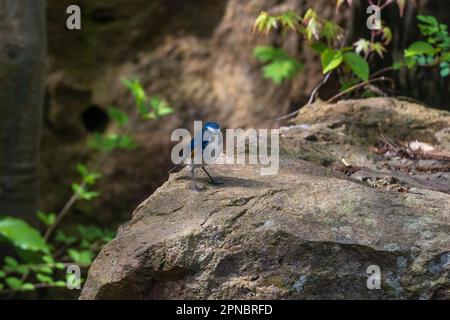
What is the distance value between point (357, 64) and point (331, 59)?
0.18 meters

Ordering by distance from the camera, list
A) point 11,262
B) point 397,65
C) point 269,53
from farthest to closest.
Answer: point 269,53
point 11,262
point 397,65

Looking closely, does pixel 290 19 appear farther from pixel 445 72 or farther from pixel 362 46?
pixel 445 72

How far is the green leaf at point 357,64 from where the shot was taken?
4.36 metres

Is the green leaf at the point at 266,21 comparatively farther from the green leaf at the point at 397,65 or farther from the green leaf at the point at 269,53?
the green leaf at the point at 269,53

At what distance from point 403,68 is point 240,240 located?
276 centimetres

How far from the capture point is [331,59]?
4.47 metres

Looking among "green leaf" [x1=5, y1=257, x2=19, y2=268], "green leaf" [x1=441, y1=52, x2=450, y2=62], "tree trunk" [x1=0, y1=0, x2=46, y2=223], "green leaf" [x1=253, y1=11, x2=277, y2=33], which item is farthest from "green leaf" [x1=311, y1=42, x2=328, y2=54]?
"green leaf" [x1=5, y1=257, x2=19, y2=268]

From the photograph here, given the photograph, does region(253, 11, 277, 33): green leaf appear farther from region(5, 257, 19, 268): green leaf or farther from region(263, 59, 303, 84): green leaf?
region(5, 257, 19, 268): green leaf

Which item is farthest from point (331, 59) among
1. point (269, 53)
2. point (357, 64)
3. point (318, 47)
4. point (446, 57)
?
point (269, 53)

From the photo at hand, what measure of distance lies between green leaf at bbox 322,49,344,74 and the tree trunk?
6.72ft

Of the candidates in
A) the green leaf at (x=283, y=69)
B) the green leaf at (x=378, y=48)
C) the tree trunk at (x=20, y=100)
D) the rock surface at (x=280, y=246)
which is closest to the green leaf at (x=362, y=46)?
the green leaf at (x=378, y=48)

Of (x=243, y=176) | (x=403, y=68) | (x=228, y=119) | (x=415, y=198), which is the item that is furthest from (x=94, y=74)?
(x=415, y=198)

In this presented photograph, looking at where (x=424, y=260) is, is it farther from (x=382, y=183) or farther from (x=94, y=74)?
(x=94, y=74)

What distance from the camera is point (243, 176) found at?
124 inches
